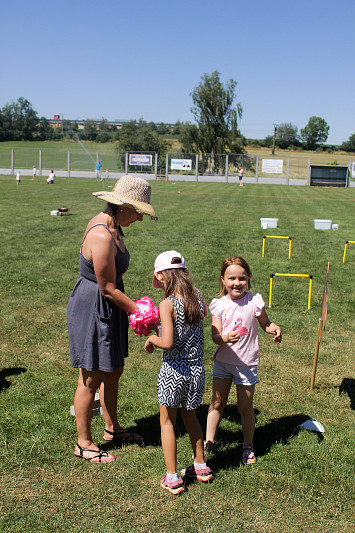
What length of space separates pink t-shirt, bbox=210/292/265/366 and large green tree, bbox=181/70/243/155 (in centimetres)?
6840

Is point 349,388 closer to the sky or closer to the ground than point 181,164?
closer to the ground

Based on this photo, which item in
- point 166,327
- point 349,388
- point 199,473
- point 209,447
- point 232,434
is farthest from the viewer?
point 349,388

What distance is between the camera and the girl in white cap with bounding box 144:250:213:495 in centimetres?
343

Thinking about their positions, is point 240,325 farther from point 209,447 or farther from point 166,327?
point 209,447

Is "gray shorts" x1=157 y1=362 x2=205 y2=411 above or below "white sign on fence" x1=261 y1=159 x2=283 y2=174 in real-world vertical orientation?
below

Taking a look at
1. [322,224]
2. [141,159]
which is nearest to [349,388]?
[322,224]

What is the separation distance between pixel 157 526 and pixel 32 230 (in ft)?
42.1

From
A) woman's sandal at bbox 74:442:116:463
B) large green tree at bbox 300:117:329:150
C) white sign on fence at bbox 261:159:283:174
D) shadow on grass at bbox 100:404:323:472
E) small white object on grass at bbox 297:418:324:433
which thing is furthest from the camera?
large green tree at bbox 300:117:329:150

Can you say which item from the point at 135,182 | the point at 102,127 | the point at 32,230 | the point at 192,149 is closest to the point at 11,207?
the point at 32,230

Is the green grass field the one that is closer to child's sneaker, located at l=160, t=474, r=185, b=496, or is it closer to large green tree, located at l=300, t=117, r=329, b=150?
child's sneaker, located at l=160, t=474, r=185, b=496

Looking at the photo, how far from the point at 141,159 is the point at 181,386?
51.3 metres

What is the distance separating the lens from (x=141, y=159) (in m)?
53.2

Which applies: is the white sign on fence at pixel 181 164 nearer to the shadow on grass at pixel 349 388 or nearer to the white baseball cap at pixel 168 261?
the shadow on grass at pixel 349 388

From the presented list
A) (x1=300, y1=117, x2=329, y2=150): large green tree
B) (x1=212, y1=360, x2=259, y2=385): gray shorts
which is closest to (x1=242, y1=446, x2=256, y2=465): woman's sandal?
(x1=212, y1=360, x2=259, y2=385): gray shorts
